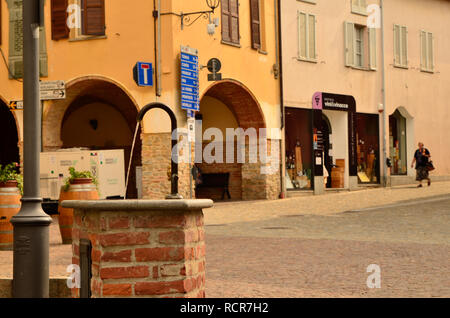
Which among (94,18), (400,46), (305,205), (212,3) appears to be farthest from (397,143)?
(94,18)

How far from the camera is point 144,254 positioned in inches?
184

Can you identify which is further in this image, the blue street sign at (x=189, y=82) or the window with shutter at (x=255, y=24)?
the window with shutter at (x=255, y=24)

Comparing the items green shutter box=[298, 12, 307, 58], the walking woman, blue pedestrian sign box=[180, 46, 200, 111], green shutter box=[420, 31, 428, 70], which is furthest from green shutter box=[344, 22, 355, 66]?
blue pedestrian sign box=[180, 46, 200, 111]

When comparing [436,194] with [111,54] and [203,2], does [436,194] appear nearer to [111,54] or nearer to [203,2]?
[203,2]

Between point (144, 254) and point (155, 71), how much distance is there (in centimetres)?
1596

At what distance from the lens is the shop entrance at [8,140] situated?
24.7 m

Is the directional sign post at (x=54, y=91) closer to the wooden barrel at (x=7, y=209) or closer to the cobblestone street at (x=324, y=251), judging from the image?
the cobblestone street at (x=324, y=251)

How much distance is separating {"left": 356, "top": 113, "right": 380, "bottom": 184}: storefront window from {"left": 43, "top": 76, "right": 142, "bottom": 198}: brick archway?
795 centimetres

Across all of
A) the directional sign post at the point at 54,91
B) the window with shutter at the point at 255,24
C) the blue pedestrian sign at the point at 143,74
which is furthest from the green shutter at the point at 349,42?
the directional sign post at the point at 54,91

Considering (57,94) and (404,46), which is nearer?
(57,94)

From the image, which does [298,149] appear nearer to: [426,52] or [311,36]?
[311,36]

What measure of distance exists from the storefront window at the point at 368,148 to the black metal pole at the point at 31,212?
71.8 feet

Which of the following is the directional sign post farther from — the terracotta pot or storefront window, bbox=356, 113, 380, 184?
storefront window, bbox=356, 113, 380, 184

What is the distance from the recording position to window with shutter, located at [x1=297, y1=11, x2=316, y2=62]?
2452 cm
